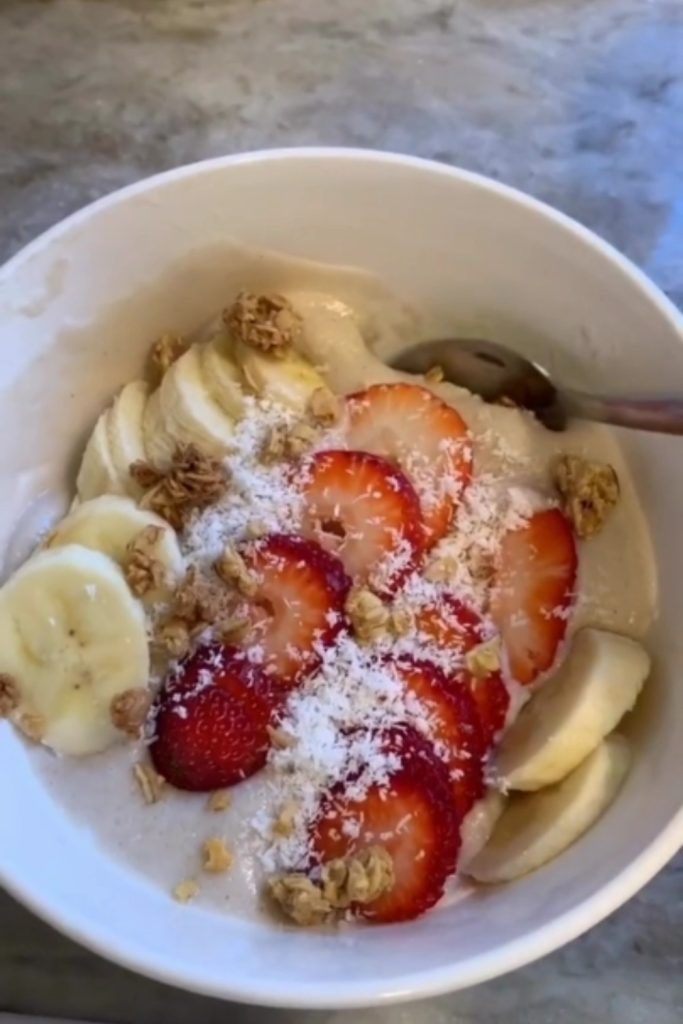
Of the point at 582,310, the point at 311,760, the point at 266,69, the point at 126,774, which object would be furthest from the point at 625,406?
the point at 266,69

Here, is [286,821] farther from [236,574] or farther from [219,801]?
[236,574]

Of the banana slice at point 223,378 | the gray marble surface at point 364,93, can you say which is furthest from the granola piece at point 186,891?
the gray marble surface at point 364,93

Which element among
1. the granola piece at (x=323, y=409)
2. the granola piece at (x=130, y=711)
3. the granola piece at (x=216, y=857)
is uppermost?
the granola piece at (x=323, y=409)

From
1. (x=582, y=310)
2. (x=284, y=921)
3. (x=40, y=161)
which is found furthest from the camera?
(x=40, y=161)

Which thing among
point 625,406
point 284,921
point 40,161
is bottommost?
point 284,921

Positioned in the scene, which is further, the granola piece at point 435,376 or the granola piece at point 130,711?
the granola piece at point 435,376

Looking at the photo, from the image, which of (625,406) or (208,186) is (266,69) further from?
(625,406)

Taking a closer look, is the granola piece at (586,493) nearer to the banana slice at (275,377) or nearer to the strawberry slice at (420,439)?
the strawberry slice at (420,439)
